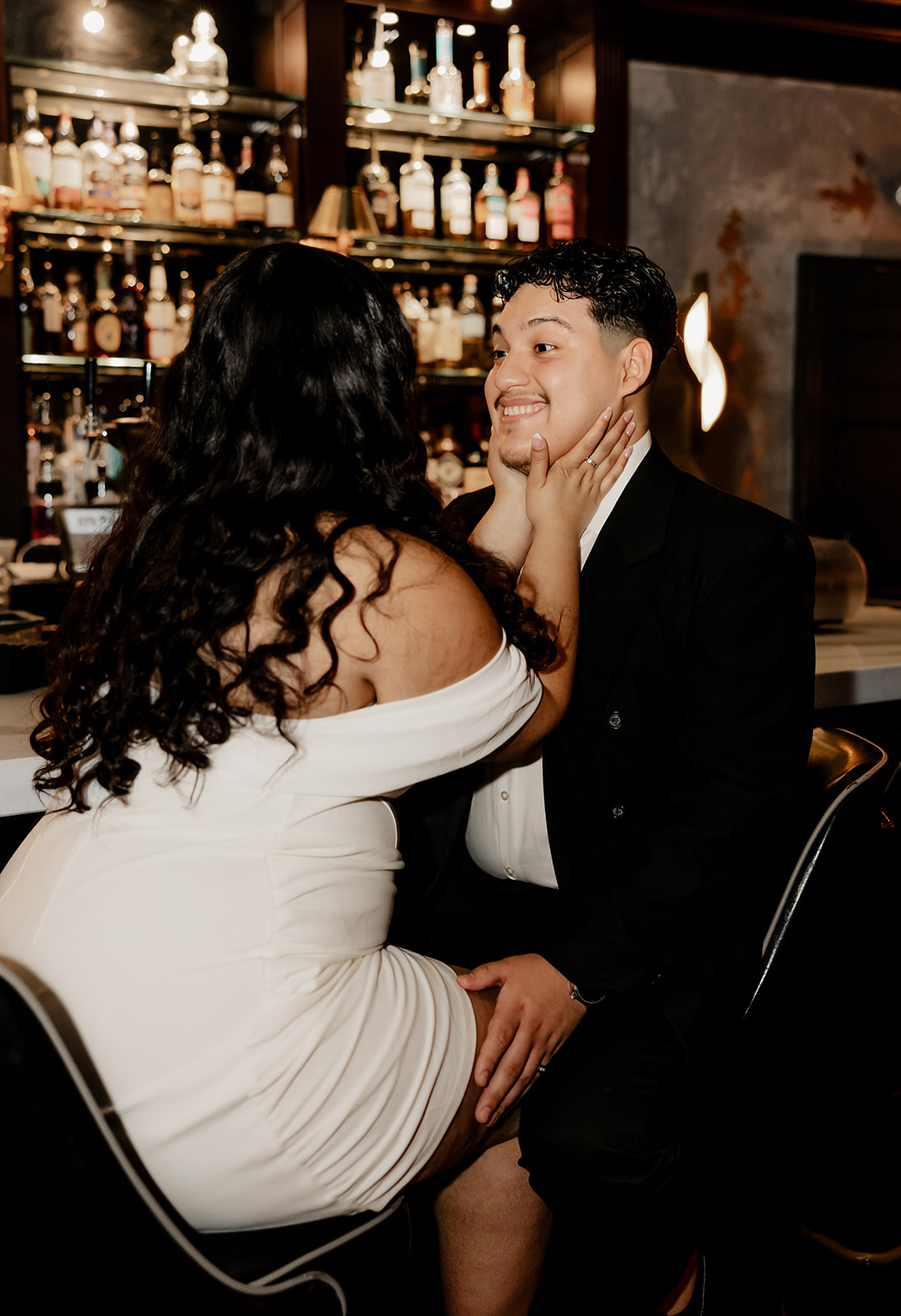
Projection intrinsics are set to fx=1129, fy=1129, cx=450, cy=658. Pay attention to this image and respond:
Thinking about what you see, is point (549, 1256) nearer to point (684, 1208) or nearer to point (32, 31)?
point (684, 1208)

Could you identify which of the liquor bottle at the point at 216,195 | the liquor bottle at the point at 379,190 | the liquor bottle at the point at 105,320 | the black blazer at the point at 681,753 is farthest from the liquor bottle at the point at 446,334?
the black blazer at the point at 681,753

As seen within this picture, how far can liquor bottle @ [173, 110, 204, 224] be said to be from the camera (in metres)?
3.86

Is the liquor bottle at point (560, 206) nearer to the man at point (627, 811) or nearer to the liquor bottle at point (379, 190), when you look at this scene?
the liquor bottle at point (379, 190)

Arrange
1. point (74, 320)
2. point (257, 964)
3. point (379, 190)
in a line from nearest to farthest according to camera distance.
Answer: point (257, 964)
point (74, 320)
point (379, 190)

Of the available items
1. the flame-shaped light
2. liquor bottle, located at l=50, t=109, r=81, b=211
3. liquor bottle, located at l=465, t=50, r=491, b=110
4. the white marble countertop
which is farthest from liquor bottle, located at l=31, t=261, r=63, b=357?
the white marble countertop

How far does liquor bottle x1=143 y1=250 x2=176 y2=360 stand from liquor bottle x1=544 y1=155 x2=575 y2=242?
4.97ft

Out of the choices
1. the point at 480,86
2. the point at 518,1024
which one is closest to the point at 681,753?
the point at 518,1024

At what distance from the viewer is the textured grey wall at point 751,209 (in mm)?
4875

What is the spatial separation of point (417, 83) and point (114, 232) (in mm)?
1292

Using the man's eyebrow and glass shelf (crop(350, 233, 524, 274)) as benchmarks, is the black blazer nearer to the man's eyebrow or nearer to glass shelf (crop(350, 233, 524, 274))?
the man's eyebrow

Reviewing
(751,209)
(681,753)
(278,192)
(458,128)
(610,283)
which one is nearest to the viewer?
(681,753)

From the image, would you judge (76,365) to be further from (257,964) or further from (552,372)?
(257,964)

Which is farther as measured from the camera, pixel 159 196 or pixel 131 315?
pixel 131 315

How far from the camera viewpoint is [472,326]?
4391 millimetres
